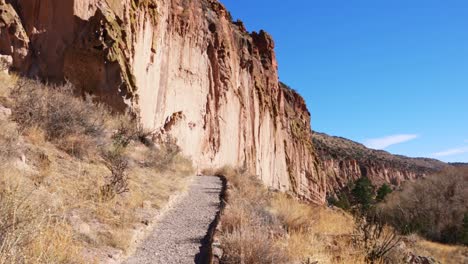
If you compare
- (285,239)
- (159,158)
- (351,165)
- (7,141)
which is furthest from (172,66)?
(351,165)

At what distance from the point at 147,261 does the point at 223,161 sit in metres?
19.7

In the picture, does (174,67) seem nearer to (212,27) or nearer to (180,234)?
(212,27)

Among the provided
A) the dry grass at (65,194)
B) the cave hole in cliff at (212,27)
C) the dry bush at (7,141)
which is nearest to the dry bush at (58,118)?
the dry grass at (65,194)

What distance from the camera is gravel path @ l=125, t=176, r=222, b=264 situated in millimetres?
4953

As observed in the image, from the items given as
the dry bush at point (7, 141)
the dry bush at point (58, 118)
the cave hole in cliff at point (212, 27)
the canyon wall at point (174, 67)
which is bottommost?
the dry bush at point (7, 141)

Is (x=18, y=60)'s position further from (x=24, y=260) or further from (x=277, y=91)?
(x=277, y=91)

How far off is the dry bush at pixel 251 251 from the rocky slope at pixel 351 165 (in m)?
65.9

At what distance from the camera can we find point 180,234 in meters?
6.16

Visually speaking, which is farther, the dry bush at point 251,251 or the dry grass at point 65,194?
the dry bush at point 251,251

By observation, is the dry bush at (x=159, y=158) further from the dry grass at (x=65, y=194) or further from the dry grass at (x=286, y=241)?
the dry grass at (x=286, y=241)

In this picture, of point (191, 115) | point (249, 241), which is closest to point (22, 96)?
point (249, 241)

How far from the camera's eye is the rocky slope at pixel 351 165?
267ft

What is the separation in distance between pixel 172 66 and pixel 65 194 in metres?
14.0

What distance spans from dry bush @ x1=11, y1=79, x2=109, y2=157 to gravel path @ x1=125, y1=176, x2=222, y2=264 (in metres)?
2.64
